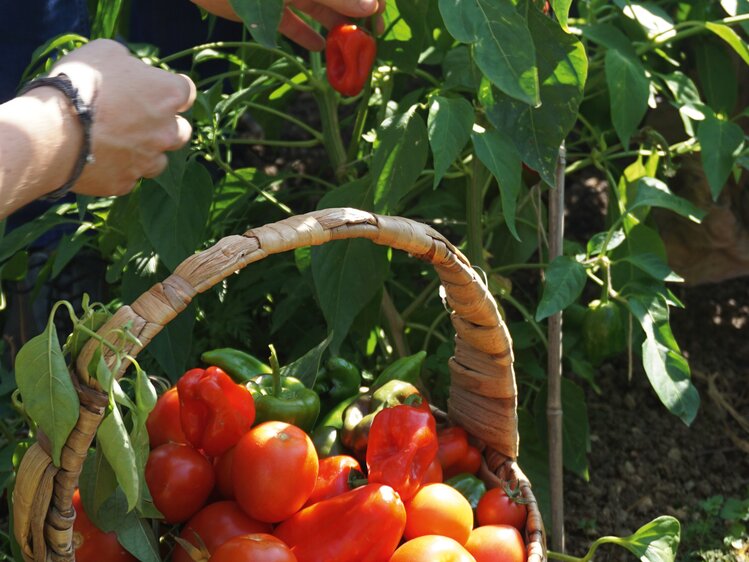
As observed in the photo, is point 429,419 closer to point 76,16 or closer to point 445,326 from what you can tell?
point 445,326

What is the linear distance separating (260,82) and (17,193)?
799 mm

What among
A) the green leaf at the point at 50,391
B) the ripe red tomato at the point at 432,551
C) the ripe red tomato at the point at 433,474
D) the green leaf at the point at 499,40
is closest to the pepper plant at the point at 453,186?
the green leaf at the point at 499,40

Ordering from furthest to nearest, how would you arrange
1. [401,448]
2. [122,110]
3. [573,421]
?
1. [573,421]
2. [401,448]
3. [122,110]

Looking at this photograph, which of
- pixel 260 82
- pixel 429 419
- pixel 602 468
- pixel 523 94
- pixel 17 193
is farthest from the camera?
pixel 602 468

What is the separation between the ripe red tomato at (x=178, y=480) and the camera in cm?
121

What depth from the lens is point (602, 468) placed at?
1.97 meters

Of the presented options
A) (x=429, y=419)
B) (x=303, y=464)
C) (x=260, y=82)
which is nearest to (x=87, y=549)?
(x=303, y=464)

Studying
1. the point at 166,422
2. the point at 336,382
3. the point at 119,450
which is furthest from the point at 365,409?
the point at 119,450

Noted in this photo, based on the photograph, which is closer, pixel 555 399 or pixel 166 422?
pixel 166 422

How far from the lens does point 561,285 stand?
141cm

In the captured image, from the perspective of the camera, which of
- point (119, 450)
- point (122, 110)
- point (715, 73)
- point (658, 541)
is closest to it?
point (119, 450)

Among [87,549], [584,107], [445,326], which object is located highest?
[584,107]

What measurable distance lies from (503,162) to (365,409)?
406mm

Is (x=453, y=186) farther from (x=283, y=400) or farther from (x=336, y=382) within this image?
(x=283, y=400)
